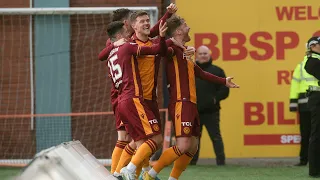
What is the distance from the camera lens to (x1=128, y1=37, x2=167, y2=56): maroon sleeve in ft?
29.0

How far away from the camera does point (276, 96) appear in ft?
48.3

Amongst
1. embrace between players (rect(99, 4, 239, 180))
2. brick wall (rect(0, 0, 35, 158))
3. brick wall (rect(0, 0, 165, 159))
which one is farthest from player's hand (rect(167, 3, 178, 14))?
brick wall (rect(0, 0, 35, 158))

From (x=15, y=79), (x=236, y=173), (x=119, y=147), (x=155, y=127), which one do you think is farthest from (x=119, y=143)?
(x=15, y=79)

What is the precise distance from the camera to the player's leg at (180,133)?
9234 millimetres

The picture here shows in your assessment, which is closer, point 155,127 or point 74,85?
point 155,127

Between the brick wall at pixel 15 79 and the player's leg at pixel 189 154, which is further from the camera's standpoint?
the brick wall at pixel 15 79

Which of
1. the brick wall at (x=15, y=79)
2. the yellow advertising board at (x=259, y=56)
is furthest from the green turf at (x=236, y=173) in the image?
the brick wall at (x=15, y=79)

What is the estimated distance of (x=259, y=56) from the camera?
14.7 metres

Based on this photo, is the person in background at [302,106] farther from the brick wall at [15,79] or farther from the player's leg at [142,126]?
the player's leg at [142,126]

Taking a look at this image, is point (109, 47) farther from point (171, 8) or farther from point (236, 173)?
point (236, 173)

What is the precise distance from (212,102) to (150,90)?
469 centimetres

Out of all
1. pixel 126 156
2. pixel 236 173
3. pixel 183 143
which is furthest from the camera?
pixel 236 173

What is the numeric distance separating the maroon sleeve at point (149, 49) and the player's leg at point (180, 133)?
697 millimetres

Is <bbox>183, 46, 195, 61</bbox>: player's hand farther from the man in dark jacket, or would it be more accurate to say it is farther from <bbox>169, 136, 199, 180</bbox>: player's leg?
the man in dark jacket
